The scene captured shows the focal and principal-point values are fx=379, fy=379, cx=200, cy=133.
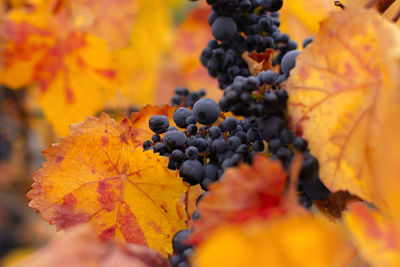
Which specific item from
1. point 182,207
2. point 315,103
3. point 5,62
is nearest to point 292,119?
point 315,103

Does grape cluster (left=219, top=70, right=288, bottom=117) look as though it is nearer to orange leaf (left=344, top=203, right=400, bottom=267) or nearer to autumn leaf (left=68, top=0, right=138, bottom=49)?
orange leaf (left=344, top=203, right=400, bottom=267)

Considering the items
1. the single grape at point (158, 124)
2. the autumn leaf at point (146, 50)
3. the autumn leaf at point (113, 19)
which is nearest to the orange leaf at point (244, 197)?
the single grape at point (158, 124)

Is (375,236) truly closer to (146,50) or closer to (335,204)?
(335,204)

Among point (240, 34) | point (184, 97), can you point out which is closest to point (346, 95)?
point (240, 34)

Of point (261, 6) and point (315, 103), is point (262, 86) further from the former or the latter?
point (261, 6)

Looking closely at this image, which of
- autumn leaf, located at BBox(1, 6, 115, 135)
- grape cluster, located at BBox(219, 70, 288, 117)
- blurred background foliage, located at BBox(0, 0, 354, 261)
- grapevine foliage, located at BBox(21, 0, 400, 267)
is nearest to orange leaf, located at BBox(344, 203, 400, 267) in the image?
grapevine foliage, located at BBox(21, 0, 400, 267)

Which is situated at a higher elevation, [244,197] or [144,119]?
[144,119]

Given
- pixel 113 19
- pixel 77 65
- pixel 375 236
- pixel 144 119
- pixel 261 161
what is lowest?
pixel 375 236
